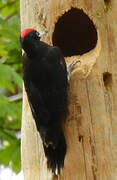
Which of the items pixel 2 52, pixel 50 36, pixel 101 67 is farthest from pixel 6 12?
pixel 101 67

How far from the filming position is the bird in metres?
3.88

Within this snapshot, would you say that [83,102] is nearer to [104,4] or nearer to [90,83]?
[90,83]

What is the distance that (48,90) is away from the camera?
3.97 meters

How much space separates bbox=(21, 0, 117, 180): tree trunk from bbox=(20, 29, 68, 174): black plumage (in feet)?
0.34

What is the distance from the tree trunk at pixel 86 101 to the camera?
154 inches

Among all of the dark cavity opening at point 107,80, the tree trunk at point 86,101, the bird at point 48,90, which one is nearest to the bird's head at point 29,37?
the bird at point 48,90

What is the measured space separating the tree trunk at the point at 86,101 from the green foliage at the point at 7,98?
288mm

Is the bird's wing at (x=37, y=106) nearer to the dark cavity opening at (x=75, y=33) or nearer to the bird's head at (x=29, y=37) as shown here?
the bird's head at (x=29, y=37)

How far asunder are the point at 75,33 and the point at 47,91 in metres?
1.14

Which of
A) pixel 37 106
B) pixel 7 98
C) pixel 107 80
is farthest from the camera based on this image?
pixel 7 98

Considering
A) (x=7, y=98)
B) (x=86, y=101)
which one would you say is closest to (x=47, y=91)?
(x=86, y=101)

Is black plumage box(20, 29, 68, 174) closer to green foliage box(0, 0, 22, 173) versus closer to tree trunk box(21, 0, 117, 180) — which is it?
tree trunk box(21, 0, 117, 180)

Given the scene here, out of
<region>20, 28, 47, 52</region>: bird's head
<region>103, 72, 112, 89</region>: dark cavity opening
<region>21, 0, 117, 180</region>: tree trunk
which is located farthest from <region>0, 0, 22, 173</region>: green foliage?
<region>103, 72, 112, 89</region>: dark cavity opening

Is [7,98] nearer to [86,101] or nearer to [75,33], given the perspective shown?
[75,33]
